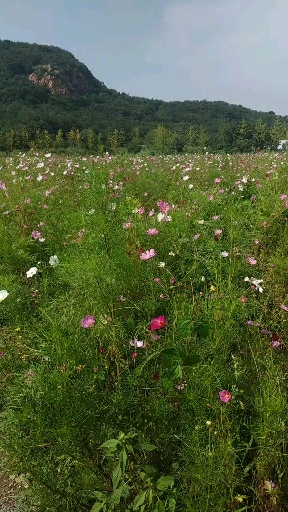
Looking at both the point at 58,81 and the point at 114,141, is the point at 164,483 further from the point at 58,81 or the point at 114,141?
the point at 58,81

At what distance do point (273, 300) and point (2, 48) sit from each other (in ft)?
272

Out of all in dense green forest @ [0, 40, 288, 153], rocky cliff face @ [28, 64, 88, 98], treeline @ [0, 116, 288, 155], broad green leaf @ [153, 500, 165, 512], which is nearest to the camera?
broad green leaf @ [153, 500, 165, 512]

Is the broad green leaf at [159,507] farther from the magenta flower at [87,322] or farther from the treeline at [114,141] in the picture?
the treeline at [114,141]

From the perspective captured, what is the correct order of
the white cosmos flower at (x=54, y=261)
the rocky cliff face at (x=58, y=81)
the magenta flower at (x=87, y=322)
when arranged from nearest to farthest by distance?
the magenta flower at (x=87, y=322), the white cosmos flower at (x=54, y=261), the rocky cliff face at (x=58, y=81)

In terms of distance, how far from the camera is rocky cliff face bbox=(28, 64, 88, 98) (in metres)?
65.2

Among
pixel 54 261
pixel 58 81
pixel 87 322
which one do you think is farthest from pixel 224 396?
pixel 58 81

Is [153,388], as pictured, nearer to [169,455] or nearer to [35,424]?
[169,455]

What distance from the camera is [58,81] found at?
6900 centimetres

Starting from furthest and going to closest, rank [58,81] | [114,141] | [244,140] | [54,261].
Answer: [58,81], [244,140], [114,141], [54,261]

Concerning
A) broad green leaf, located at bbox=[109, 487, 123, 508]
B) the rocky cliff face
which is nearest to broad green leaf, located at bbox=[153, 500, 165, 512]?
broad green leaf, located at bbox=[109, 487, 123, 508]

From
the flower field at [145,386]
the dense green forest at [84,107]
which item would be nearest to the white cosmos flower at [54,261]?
the flower field at [145,386]

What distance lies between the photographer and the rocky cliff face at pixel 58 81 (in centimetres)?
6524

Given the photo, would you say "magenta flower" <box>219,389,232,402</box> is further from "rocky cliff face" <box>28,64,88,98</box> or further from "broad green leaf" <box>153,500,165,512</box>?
"rocky cliff face" <box>28,64,88,98</box>

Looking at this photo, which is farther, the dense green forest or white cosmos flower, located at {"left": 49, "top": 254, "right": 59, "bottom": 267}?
the dense green forest
